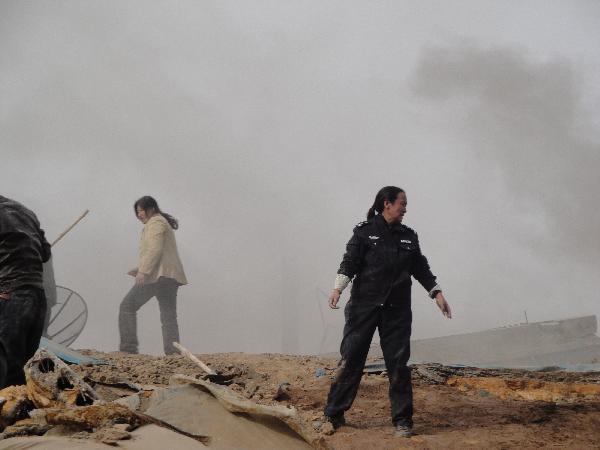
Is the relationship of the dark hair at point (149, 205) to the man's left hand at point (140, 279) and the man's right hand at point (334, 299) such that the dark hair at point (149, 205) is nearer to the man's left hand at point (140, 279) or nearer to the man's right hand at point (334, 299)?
the man's left hand at point (140, 279)

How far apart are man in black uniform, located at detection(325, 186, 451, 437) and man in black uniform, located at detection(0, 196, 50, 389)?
1.98m

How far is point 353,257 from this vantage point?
4.22 meters

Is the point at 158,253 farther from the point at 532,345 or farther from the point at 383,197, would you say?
the point at 532,345

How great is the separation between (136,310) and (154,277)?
1.68ft

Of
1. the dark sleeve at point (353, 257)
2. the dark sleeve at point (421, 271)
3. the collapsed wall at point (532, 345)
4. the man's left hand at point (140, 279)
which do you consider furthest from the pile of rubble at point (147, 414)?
the collapsed wall at point (532, 345)

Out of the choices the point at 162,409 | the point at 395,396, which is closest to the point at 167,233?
the point at 395,396

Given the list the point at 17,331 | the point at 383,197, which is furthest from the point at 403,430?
the point at 17,331

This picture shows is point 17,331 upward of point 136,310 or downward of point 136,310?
downward

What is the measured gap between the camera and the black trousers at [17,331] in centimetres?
290

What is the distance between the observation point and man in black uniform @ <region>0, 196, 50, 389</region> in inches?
115

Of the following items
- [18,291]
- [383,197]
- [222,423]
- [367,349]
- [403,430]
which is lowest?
[403,430]

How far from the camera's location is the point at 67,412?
2275 mm

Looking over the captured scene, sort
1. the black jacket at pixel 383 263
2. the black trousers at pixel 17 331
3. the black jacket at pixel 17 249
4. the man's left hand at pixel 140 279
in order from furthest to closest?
the man's left hand at pixel 140 279 → the black jacket at pixel 383 263 → the black jacket at pixel 17 249 → the black trousers at pixel 17 331

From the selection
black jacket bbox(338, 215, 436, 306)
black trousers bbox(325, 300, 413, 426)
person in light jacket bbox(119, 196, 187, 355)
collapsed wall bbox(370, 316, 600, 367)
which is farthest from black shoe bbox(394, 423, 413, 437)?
collapsed wall bbox(370, 316, 600, 367)
